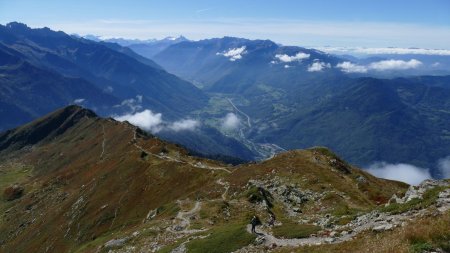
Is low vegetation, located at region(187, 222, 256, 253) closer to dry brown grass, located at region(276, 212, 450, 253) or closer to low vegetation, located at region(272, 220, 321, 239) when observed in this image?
low vegetation, located at region(272, 220, 321, 239)

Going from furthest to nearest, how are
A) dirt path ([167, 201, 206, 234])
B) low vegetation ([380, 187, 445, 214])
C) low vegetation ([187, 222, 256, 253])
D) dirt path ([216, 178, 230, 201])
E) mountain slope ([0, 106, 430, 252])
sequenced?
dirt path ([216, 178, 230, 201]), dirt path ([167, 201, 206, 234]), mountain slope ([0, 106, 430, 252]), low vegetation ([187, 222, 256, 253]), low vegetation ([380, 187, 445, 214])

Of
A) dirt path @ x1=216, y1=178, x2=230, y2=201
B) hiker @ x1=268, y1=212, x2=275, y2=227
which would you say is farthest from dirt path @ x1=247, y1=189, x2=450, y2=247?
dirt path @ x1=216, y1=178, x2=230, y2=201

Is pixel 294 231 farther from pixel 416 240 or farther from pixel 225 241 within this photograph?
pixel 416 240

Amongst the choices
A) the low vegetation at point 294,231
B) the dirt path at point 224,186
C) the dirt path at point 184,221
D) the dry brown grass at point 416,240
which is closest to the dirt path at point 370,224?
the low vegetation at point 294,231

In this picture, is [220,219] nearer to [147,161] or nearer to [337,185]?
[337,185]

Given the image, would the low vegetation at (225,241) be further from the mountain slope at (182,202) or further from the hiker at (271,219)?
the hiker at (271,219)

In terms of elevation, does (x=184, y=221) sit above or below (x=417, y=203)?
below

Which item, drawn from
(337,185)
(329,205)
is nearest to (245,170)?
(337,185)

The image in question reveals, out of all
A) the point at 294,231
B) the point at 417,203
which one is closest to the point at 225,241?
the point at 294,231

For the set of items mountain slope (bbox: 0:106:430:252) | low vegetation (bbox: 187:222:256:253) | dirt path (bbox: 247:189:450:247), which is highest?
dirt path (bbox: 247:189:450:247)
